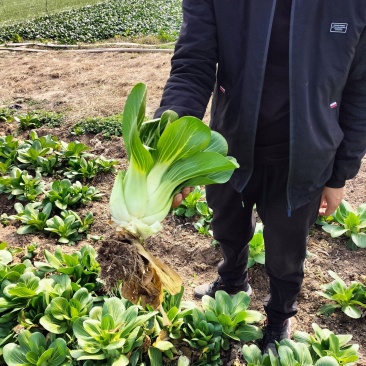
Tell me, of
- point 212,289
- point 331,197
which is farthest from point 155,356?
point 331,197

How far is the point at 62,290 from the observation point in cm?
265

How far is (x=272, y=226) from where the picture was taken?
7.54ft

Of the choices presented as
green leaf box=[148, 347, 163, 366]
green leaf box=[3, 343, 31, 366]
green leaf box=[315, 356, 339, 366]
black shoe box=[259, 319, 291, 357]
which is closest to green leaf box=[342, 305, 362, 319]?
black shoe box=[259, 319, 291, 357]

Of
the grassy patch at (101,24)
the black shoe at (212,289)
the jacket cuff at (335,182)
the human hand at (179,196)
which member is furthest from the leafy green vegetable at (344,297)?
the grassy patch at (101,24)

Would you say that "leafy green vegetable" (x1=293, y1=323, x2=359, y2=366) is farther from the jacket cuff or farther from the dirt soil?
the jacket cuff

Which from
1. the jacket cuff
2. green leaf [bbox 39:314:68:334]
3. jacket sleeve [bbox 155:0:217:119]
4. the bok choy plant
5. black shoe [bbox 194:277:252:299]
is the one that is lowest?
black shoe [bbox 194:277:252:299]

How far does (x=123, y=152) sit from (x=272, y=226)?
302 centimetres

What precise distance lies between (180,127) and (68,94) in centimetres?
550

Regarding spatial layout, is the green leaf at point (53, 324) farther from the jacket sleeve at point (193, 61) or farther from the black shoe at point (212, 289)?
the jacket sleeve at point (193, 61)

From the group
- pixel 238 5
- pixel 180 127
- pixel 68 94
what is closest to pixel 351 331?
pixel 180 127

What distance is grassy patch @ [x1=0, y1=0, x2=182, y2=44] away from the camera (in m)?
11.6

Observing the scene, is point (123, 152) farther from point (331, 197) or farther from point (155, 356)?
point (331, 197)

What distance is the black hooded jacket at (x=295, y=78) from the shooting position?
180 cm

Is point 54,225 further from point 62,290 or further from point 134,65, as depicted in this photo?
point 134,65
